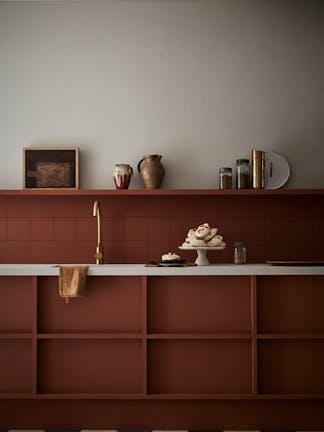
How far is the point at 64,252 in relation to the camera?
14.1 feet

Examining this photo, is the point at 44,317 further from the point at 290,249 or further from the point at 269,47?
the point at 269,47

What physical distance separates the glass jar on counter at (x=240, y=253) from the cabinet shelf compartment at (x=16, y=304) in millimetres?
1522

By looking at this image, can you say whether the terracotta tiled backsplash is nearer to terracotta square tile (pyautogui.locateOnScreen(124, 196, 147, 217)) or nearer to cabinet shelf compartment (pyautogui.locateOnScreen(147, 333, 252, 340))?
terracotta square tile (pyautogui.locateOnScreen(124, 196, 147, 217))

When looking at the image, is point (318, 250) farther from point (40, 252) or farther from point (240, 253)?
point (40, 252)

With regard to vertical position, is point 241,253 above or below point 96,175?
below

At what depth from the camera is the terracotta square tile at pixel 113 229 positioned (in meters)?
4.28

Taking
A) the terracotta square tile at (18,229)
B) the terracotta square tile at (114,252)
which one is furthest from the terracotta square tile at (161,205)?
the terracotta square tile at (18,229)

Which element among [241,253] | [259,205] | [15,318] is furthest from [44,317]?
[259,205]

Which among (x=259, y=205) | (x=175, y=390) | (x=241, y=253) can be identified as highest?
(x=259, y=205)

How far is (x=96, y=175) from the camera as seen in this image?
4.31 metres

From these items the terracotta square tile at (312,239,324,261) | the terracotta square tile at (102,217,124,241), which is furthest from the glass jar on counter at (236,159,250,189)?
the terracotta square tile at (102,217,124,241)

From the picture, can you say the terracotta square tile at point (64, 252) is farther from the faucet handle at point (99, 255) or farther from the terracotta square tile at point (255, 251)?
the terracotta square tile at point (255, 251)

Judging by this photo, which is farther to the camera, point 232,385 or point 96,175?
point 96,175

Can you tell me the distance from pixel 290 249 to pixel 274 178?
0.57 meters
